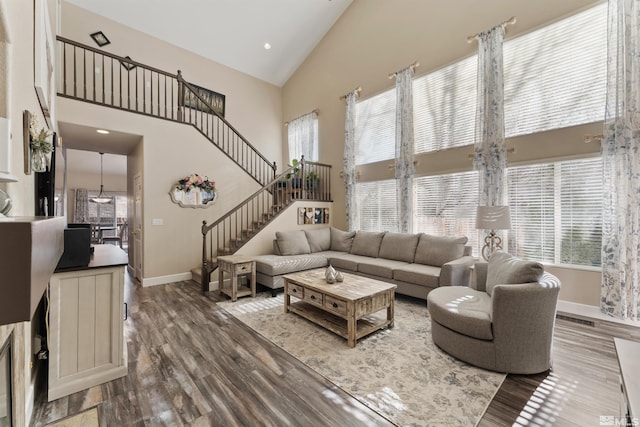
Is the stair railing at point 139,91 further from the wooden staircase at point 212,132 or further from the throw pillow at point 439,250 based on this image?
the throw pillow at point 439,250

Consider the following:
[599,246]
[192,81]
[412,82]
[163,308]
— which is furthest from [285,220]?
[599,246]

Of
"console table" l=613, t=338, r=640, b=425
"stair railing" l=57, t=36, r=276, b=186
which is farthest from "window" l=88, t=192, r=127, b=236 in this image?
"console table" l=613, t=338, r=640, b=425

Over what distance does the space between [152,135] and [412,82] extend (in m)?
5.10

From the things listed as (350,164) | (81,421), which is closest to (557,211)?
(350,164)

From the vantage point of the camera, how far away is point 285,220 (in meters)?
5.79

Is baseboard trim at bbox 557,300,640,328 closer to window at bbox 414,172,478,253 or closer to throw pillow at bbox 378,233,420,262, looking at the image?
window at bbox 414,172,478,253

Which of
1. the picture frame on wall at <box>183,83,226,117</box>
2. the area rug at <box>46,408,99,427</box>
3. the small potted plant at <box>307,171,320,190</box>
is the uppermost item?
the picture frame on wall at <box>183,83,226,117</box>

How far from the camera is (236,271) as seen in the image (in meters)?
4.12

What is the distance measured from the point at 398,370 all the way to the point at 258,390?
3.91ft

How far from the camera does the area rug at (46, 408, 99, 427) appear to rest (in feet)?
5.59

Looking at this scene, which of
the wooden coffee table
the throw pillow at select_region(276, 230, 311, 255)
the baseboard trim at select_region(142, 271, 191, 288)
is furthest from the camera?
the throw pillow at select_region(276, 230, 311, 255)

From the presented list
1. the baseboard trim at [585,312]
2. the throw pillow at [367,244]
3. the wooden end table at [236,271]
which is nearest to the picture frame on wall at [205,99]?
the wooden end table at [236,271]

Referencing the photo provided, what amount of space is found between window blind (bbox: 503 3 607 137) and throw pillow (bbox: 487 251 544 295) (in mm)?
2316

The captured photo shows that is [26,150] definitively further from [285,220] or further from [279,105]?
[279,105]
